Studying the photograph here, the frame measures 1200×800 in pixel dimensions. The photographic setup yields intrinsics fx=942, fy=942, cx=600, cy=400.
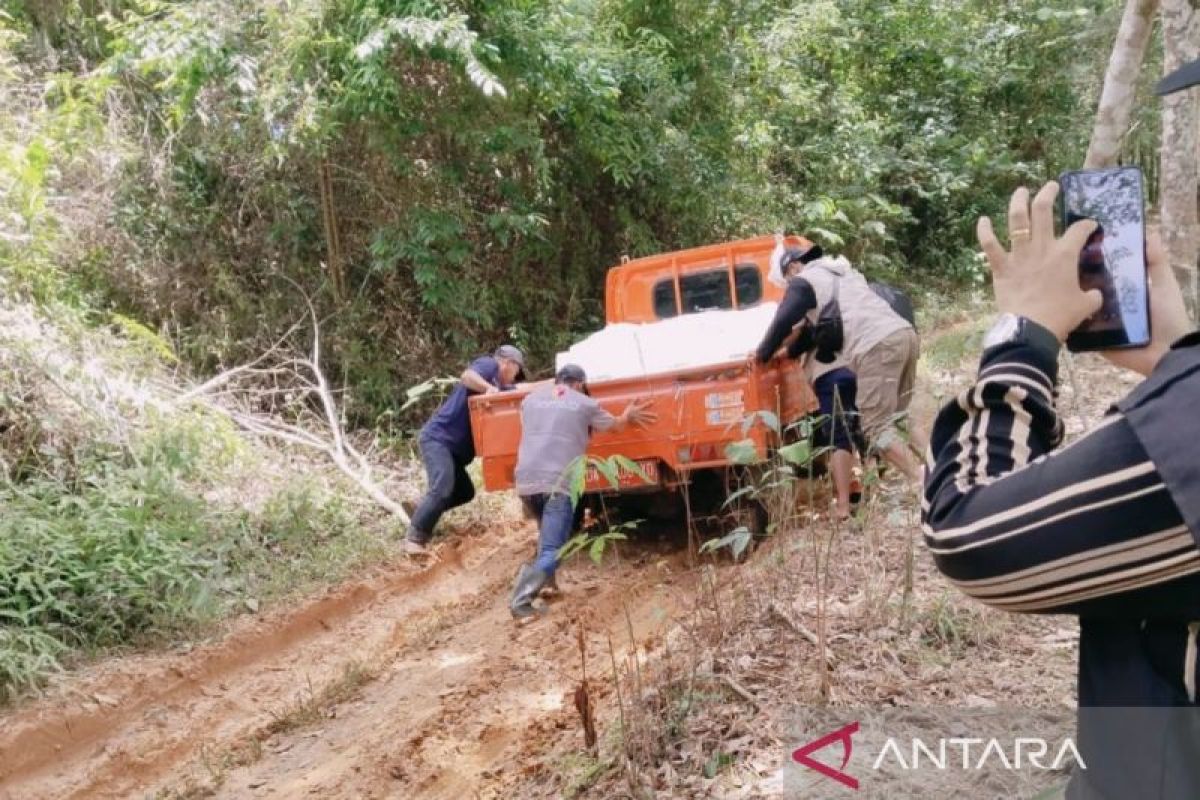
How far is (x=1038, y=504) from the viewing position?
88cm

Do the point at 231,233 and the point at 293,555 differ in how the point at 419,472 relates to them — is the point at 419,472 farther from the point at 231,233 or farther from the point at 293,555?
the point at 231,233

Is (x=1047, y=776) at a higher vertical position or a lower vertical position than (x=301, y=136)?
lower

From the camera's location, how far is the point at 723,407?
5543 millimetres

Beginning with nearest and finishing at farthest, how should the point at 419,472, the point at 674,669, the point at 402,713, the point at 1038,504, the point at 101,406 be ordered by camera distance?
the point at 1038,504, the point at 674,669, the point at 402,713, the point at 101,406, the point at 419,472

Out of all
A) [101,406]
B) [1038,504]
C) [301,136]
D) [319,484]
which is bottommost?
[319,484]

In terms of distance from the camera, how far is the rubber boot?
5367 mm

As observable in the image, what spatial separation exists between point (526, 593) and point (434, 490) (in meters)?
1.54

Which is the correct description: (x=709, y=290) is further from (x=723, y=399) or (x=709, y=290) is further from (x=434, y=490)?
(x=434, y=490)

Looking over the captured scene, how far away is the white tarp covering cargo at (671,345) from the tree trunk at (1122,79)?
2352mm

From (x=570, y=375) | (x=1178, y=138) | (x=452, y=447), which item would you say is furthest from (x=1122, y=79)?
(x=452, y=447)

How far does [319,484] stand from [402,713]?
3.20m

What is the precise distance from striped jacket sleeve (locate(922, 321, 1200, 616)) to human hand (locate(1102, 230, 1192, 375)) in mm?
174

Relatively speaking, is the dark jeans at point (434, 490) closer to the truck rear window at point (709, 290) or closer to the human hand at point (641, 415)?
the human hand at point (641, 415)

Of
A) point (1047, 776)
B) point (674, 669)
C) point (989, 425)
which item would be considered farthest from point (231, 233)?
point (989, 425)
